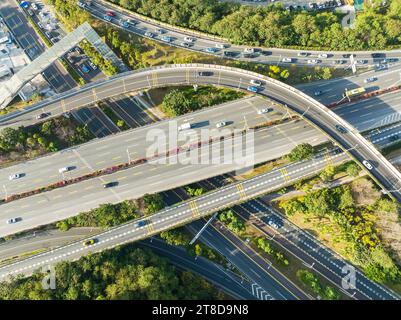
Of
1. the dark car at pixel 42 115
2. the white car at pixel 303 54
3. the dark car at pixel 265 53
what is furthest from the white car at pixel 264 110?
the dark car at pixel 42 115

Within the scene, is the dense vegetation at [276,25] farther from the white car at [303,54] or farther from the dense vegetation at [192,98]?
the dense vegetation at [192,98]

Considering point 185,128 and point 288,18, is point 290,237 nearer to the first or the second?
point 185,128

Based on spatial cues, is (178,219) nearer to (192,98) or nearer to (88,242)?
(88,242)

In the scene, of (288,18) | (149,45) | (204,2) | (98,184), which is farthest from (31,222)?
(288,18)

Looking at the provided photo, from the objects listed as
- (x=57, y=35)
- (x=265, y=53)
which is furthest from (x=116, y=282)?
(x=57, y=35)

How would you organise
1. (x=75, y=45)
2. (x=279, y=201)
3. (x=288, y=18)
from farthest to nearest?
(x=288, y=18) < (x=75, y=45) < (x=279, y=201)

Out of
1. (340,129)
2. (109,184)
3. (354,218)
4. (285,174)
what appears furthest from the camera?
(285,174)

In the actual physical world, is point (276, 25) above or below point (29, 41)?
below
